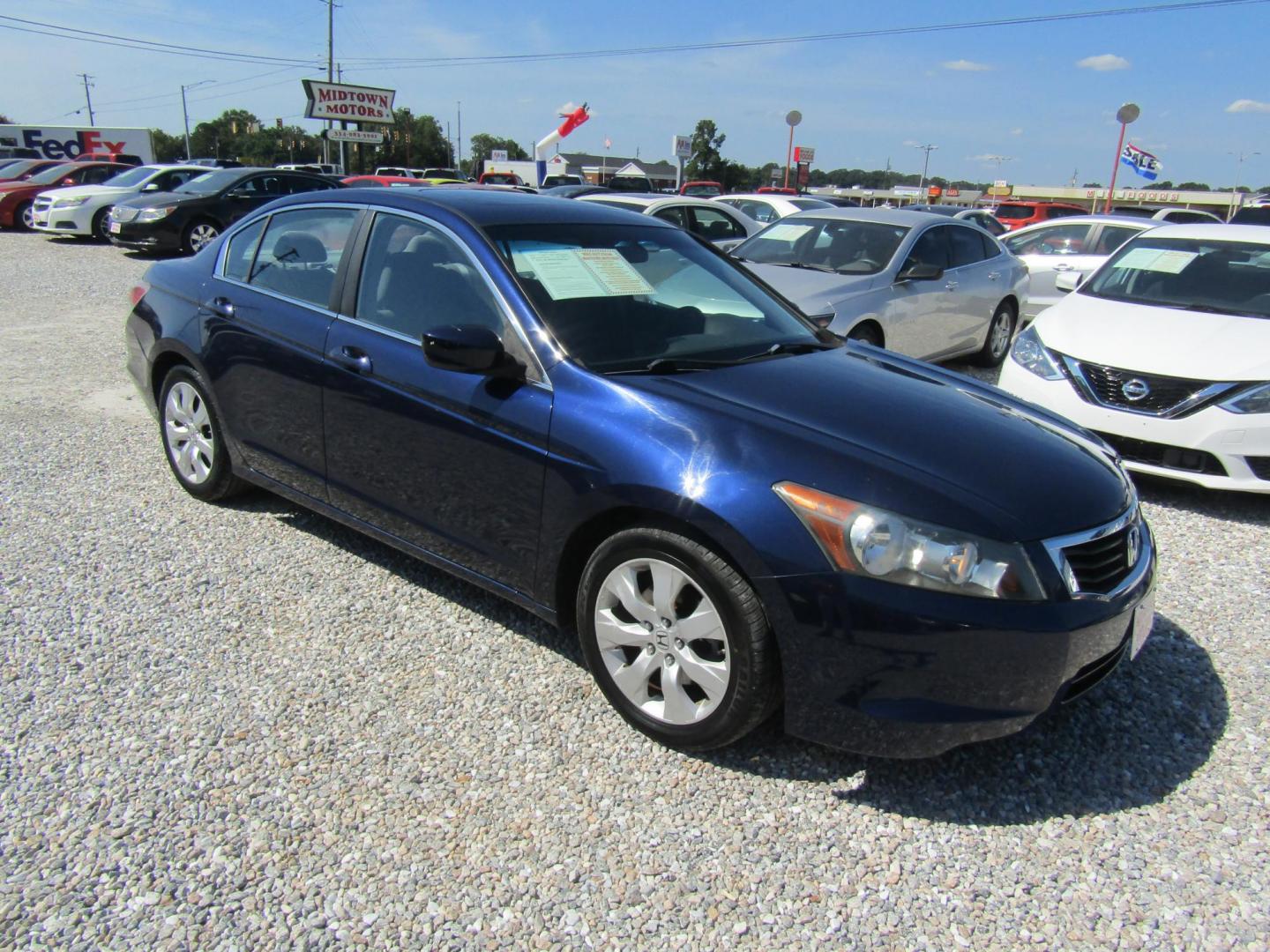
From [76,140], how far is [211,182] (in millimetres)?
31059

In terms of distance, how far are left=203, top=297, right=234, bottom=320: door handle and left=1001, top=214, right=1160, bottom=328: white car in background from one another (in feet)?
28.7

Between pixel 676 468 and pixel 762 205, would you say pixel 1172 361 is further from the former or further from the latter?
pixel 762 205

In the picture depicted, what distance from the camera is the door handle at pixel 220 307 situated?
164 inches

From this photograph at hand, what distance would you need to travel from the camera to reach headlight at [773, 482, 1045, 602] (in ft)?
7.89

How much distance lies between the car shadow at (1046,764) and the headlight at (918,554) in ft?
1.52

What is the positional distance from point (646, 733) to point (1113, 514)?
1.56 meters

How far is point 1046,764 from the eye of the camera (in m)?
2.86

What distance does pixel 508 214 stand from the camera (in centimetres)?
356

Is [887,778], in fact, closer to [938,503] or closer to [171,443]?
[938,503]

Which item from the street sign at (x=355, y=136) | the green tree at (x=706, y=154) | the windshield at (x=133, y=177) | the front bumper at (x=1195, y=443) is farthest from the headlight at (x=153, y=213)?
the green tree at (x=706, y=154)

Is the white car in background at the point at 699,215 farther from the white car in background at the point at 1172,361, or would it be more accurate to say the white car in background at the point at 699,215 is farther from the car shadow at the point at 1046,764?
the car shadow at the point at 1046,764

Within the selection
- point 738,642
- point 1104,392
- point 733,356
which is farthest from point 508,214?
point 1104,392

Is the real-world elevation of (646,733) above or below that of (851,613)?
below

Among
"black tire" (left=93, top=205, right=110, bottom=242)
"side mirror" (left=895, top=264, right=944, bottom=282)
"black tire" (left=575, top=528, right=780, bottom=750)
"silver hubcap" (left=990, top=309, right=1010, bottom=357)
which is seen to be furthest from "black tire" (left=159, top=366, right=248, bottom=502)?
"black tire" (left=93, top=205, right=110, bottom=242)
